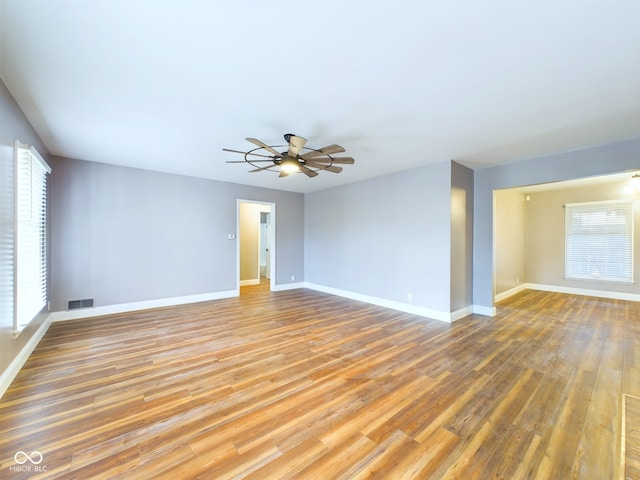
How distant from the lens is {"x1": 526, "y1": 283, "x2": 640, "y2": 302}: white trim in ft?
18.2

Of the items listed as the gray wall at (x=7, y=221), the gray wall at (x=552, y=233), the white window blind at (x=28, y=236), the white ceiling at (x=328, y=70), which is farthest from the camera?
the gray wall at (x=552, y=233)

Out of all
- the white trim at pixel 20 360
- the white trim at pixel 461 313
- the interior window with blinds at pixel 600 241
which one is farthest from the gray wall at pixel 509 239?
the white trim at pixel 20 360

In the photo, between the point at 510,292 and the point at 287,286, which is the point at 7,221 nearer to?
the point at 287,286

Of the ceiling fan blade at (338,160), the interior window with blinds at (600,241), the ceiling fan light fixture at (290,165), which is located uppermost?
the ceiling fan blade at (338,160)

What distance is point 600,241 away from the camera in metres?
5.91

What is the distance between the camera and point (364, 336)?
11.5 ft

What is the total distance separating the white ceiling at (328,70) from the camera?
1475mm

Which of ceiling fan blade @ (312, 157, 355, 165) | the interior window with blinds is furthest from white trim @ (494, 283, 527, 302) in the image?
ceiling fan blade @ (312, 157, 355, 165)

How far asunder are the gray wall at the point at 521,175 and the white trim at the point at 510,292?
4.69 ft

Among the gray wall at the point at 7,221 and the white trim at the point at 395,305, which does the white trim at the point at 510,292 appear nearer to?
the white trim at the point at 395,305

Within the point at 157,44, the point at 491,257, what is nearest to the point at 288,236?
the point at 491,257

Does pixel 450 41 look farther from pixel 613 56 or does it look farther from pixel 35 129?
pixel 35 129

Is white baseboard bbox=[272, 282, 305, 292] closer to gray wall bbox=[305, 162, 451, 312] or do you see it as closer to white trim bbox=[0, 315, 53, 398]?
gray wall bbox=[305, 162, 451, 312]

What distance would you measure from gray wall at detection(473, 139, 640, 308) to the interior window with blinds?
356cm
